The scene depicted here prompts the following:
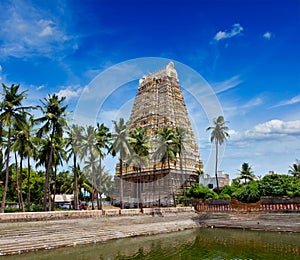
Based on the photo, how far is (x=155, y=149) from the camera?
53188 mm

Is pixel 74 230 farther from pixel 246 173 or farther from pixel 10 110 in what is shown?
pixel 246 173

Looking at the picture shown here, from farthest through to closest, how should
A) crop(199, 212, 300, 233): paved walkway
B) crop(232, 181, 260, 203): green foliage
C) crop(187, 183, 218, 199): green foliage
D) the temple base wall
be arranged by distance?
the temple base wall
crop(187, 183, 218, 199): green foliage
crop(232, 181, 260, 203): green foliage
crop(199, 212, 300, 233): paved walkway

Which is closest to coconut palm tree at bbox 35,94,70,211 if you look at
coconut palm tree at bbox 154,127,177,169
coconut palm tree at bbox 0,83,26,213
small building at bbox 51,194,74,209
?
coconut palm tree at bbox 0,83,26,213

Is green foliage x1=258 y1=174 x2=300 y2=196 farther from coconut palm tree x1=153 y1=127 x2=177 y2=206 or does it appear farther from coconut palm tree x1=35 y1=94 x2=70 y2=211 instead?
coconut palm tree x1=35 y1=94 x2=70 y2=211

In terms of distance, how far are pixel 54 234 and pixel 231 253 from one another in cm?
1150

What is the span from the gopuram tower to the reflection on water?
28.6 m

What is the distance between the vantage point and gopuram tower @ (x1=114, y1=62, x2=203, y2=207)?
53469 mm

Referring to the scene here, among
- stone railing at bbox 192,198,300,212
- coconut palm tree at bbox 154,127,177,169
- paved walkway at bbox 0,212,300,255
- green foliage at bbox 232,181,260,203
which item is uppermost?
coconut palm tree at bbox 154,127,177,169

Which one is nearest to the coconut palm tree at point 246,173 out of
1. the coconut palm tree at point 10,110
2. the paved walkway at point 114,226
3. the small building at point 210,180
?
the small building at point 210,180

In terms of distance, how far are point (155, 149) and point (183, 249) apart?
33906 mm

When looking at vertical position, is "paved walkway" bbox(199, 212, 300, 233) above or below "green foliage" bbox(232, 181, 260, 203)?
below

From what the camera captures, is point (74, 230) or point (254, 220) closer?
point (74, 230)

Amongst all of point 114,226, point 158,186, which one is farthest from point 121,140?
point 158,186

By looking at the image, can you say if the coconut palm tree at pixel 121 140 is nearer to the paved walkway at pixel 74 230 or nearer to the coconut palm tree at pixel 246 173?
the paved walkway at pixel 74 230
